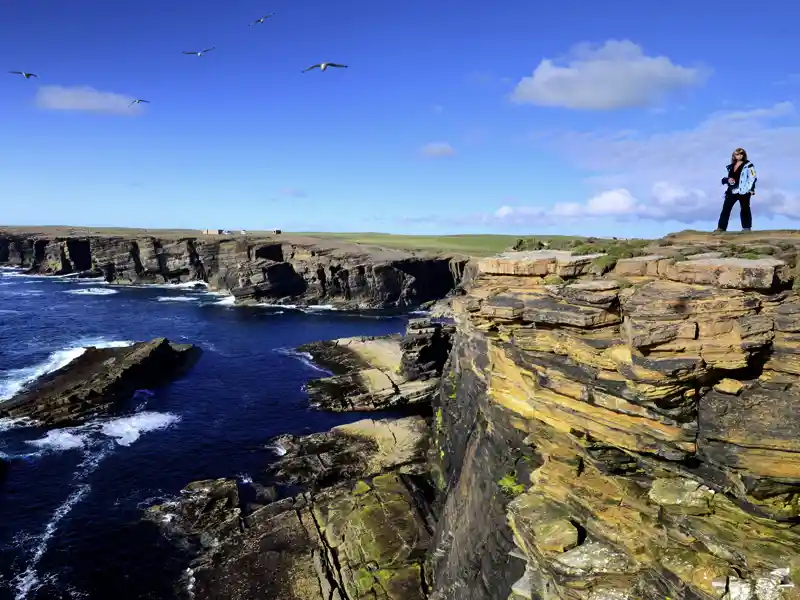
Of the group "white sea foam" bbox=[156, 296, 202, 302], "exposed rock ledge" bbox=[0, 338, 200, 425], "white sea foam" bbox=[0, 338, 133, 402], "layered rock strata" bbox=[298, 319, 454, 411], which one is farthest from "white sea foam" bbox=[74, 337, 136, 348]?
"white sea foam" bbox=[156, 296, 202, 302]

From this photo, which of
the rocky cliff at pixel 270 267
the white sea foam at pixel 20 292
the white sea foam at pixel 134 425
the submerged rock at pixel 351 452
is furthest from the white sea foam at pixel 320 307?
the submerged rock at pixel 351 452

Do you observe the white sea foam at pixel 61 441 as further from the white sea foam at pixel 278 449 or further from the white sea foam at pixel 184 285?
the white sea foam at pixel 184 285

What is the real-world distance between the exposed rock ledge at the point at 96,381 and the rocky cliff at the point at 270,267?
45990 mm

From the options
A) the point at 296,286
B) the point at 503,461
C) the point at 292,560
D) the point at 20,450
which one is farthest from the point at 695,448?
the point at 296,286

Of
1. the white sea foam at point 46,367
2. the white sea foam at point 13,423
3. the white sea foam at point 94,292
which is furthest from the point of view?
the white sea foam at point 94,292

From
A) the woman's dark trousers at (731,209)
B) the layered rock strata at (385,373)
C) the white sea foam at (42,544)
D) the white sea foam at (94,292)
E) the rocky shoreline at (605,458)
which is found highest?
the woman's dark trousers at (731,209)

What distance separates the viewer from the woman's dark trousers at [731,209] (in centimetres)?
2167

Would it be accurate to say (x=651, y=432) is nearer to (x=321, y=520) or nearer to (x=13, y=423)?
(x=321, y=520)

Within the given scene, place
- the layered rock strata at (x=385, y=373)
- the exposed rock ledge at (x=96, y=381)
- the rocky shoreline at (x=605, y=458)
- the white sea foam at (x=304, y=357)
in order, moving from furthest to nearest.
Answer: the white sea foam at (x=304, y=357), the layered rock strata at (x=385, y=373), the exposed rock ledge at (x=96, y=381), the rocky shoreline at (x=605, y=458)

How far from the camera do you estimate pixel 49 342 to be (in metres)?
74.5

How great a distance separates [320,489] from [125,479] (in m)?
14.6

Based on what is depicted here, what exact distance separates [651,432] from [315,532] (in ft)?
69.0

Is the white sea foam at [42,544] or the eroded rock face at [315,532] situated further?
the white sea foam at [42,544]

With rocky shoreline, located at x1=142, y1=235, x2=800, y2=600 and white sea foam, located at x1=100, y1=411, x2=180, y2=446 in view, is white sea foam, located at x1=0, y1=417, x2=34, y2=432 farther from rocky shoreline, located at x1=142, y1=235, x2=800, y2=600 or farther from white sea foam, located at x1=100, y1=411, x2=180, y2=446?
rocky shoreline, located at x1=142, y1=235, x2=800, y2=600
